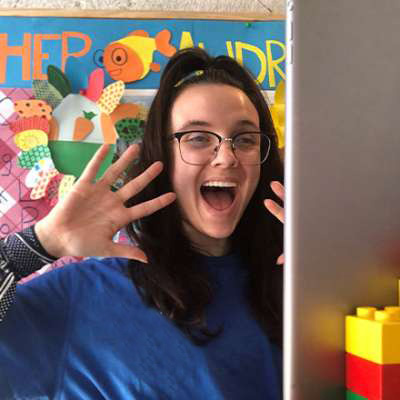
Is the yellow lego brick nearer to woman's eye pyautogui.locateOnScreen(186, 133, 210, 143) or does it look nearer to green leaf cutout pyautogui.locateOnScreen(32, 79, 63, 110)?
woman's eye pyautogui.locateOnScreen(186, 133, 210, 143)

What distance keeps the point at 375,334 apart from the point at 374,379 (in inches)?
0.9

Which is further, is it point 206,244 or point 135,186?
point 206,244

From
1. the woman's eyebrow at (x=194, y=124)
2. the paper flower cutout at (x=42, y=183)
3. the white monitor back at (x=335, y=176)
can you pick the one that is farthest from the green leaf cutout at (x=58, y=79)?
the white monitor back at (x=335, y=176)

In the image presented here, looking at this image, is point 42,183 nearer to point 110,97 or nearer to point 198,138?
point 110,97

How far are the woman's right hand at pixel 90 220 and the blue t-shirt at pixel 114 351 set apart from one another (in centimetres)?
16

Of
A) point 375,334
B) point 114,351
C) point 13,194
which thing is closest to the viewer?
point 375,334

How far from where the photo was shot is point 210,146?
94cm

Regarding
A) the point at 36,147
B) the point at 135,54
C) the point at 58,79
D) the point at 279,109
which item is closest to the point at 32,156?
the point at 36,147

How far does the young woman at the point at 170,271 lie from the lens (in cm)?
72

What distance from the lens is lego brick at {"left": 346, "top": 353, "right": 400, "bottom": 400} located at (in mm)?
248

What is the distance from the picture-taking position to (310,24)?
278 mm

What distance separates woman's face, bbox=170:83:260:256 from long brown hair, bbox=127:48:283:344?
1.2 inches

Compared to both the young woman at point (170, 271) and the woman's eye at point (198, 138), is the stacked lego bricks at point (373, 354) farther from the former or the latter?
the woman's eye at point (198, 138)

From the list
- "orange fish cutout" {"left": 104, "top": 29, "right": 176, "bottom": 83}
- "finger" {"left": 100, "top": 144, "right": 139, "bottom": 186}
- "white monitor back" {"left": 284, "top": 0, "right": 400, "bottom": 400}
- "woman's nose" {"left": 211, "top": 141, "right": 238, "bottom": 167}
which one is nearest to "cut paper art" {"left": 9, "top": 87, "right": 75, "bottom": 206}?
"orange fish cutout" {"left": 104, "top": 29, "right": 176, "bottom": 83}
